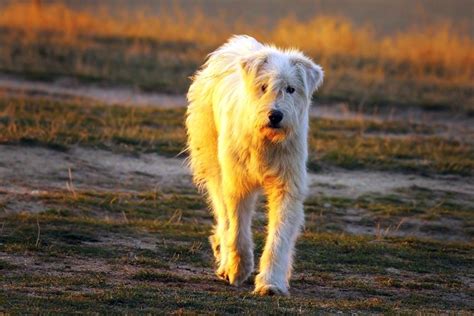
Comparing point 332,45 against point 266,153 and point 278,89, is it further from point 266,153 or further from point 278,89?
point 278,89

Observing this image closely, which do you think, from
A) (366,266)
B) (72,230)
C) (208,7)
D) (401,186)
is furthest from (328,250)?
(208,7)

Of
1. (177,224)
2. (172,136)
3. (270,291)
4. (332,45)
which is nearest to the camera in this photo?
(270,291)

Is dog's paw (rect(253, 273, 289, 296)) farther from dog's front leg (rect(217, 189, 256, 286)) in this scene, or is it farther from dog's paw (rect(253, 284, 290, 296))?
dog's front leg (rect(217, 189, 256, 286))

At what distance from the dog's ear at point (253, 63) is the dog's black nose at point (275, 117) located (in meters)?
0.44

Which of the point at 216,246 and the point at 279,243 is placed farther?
the point at 216,246

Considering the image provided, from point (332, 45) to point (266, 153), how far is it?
1576cm

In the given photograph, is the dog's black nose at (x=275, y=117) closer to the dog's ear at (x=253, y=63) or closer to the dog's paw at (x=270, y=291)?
the dog's ear at (x=253, y=63)

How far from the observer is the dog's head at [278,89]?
26.2ft

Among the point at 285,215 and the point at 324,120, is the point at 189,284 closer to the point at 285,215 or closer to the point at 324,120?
the point at 285,215

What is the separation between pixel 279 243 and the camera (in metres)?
8.23

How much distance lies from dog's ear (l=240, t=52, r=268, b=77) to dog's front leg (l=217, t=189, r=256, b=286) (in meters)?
1.09

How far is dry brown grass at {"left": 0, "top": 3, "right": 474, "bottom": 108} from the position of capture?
68.5ft

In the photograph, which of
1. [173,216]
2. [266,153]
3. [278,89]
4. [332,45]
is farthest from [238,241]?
[332,45]

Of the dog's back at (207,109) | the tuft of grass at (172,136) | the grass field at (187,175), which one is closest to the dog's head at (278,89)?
the dog's back at (207,109)
